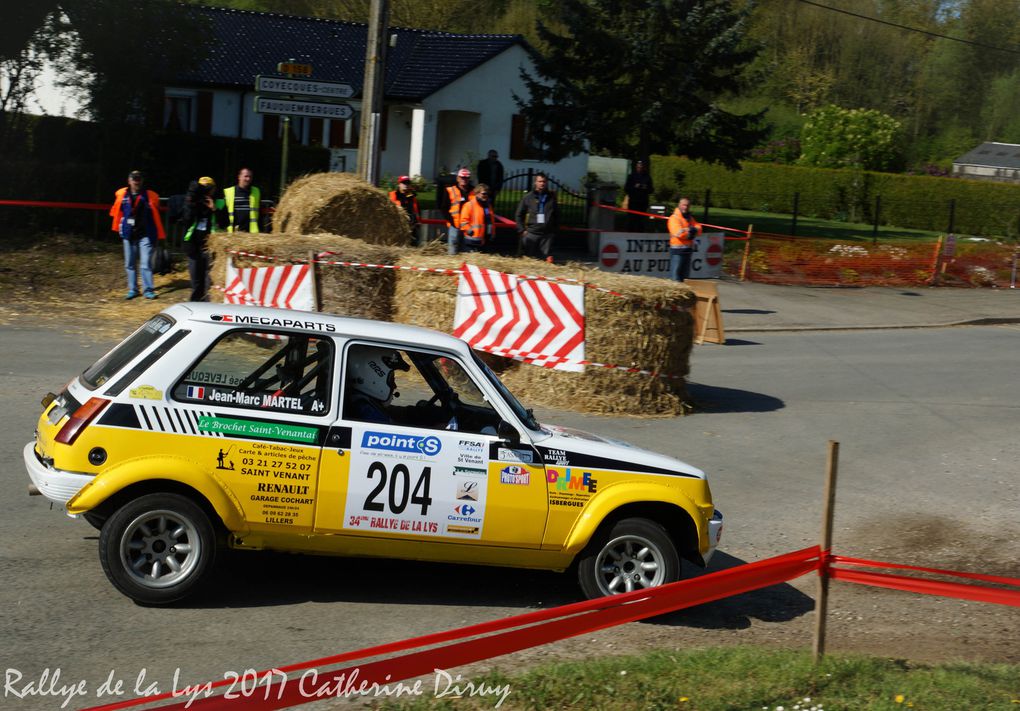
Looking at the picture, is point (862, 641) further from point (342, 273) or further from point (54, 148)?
point (54, 148)

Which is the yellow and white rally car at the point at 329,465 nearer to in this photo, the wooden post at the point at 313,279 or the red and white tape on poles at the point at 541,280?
the red and white tape on poles at the point at 541,280

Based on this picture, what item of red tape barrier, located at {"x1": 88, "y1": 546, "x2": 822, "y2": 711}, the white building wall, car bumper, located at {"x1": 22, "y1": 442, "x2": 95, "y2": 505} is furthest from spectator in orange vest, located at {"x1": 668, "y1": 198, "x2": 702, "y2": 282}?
the white building wall

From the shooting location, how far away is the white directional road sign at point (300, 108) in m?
17.4

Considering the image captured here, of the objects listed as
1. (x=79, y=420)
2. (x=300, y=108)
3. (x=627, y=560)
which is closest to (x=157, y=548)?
(x=79, y=420)

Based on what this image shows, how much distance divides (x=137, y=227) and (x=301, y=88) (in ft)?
10.5

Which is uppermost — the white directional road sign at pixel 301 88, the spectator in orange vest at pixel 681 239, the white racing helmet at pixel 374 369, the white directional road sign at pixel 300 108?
the white directional road sign at pixel 301 88

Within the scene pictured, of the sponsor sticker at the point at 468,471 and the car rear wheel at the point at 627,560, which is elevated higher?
the sponsor sticker at the point at 468,471

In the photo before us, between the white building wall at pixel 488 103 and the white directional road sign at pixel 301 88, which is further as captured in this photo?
the white building wall at pixel 488 103

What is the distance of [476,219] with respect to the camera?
1798cm

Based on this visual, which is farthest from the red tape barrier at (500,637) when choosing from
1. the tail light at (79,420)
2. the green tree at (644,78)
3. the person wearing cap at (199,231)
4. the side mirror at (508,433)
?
the green tree at (644,78)

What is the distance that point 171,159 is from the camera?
25.6 m

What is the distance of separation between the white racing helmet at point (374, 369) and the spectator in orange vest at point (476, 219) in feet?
35.7

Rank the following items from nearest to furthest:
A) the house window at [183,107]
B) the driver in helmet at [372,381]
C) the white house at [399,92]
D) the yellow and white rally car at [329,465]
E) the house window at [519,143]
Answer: the yellow and white rally car at [329,465] < the driver in helmet at [372,381] < the house window at [183,107] < the white house at [399,92] < the house window at [519,143]

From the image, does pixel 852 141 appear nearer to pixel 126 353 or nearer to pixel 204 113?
pixel 204 113
